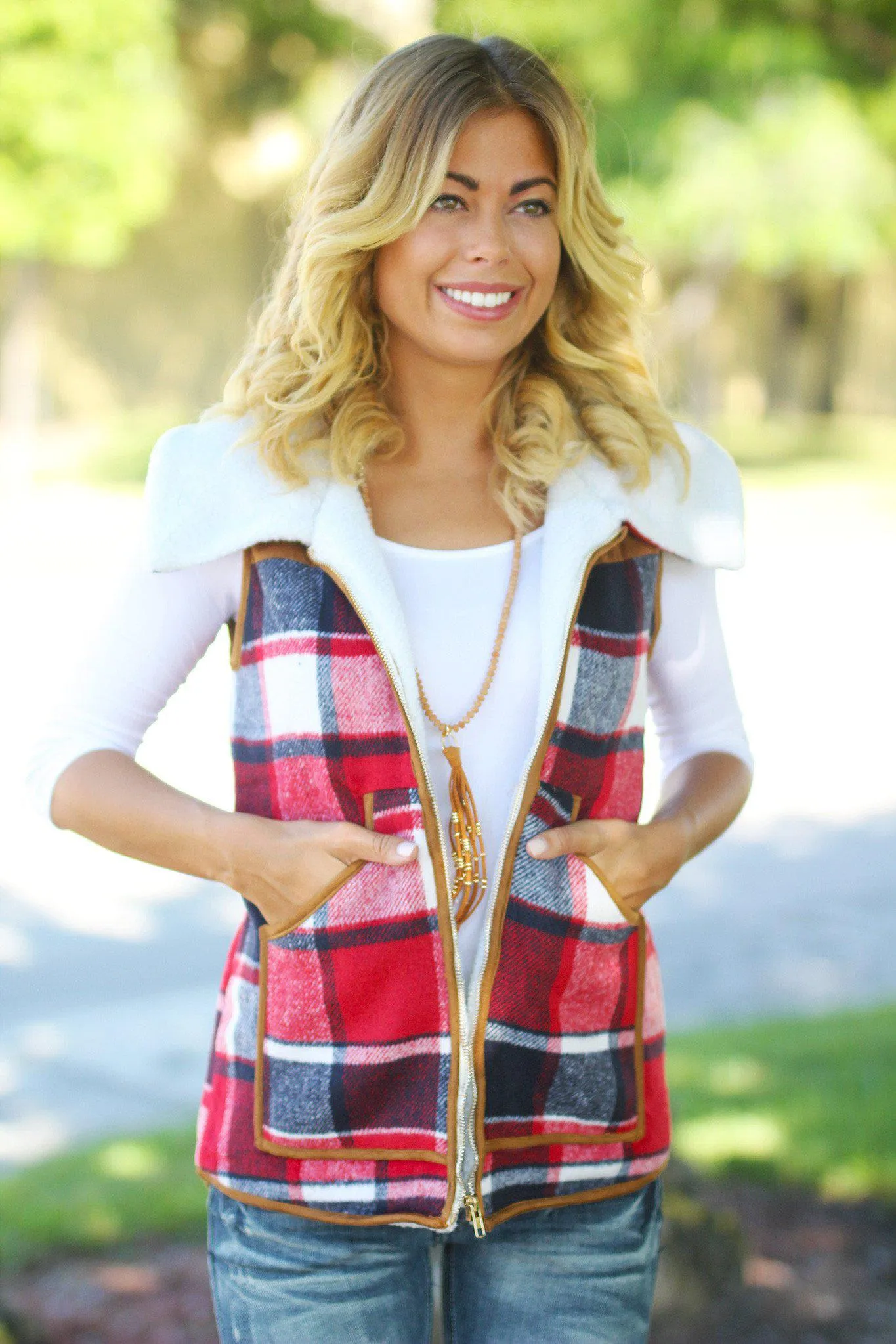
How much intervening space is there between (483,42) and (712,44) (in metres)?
16.9

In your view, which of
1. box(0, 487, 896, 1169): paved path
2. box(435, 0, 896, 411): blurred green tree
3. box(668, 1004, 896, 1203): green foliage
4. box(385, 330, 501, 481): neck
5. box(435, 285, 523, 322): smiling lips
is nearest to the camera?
box(435, 285, 523, 322): smiling lips

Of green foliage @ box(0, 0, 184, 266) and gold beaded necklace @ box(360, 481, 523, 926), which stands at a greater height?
green foliage @ box(0, 0, 184, 266)

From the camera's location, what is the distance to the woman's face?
203cm

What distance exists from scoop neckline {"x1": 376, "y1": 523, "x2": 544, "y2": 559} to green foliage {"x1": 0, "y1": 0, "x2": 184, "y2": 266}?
572 inches

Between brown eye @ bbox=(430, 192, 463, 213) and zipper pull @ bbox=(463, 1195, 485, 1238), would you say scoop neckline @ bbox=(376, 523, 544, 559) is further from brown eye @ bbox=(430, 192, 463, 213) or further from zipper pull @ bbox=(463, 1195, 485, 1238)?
zipper pull @ bbox=(463, 1195, 485, 1238)

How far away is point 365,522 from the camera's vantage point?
77.9 inches

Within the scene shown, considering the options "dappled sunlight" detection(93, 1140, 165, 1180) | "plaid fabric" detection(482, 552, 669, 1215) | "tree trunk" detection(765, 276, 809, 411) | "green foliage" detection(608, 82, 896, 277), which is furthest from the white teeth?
"tree trunk" detection(765, 276, 809, 411)

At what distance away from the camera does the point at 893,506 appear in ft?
60.3

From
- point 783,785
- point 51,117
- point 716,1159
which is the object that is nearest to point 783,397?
point 51,117

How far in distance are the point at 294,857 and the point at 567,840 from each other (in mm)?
339

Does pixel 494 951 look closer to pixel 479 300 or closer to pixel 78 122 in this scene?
pixel 479 300

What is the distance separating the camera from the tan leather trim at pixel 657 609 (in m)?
2.11

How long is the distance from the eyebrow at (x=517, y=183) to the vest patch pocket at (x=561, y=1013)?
81 cm

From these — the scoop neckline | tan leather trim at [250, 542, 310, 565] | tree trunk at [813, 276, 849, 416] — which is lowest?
tan leather trim at [250, 542, 310, 565]
